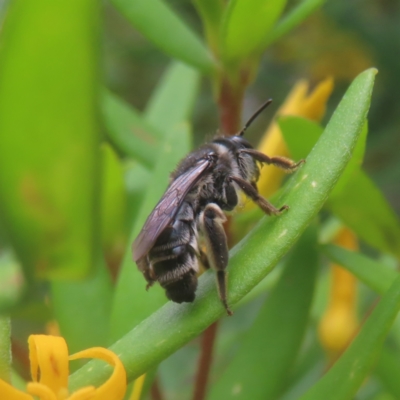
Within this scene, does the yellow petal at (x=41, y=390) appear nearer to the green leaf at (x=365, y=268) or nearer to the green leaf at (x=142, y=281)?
the green leaf at (x=142, y=281)

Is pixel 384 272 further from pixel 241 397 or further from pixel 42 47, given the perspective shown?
pixel 42 47

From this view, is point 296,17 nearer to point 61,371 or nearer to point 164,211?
point 164,211

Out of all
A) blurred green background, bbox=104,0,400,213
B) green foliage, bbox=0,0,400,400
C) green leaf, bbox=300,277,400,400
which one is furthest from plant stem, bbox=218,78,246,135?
blurred green background, bbox=104,0,400,213

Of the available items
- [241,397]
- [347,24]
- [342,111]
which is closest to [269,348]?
[241,397]

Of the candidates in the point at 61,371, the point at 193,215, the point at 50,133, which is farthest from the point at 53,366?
the point at 193,215

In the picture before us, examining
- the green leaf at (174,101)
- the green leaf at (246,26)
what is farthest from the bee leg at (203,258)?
the green leaf at (174,101)

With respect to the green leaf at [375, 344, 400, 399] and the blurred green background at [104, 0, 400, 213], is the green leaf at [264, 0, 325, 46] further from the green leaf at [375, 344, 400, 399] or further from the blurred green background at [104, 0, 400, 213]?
the blurred green background at [104, 0, 400, 213]
